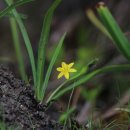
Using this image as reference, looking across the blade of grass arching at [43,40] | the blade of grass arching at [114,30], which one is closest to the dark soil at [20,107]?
the blade of grass arching at [43,40]

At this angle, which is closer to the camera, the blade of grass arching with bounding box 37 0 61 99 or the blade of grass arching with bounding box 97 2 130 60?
the blade of grass arching with bounding box 37 0 61 99

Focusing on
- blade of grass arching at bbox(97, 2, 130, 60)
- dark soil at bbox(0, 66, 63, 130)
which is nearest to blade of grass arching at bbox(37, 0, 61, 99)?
dark soil at bbox(0, 66, 63, 130)

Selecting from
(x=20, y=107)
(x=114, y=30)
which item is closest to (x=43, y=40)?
(x=114, y=30)

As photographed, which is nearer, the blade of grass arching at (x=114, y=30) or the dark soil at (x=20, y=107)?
the dark soil at (x=20, y=107)

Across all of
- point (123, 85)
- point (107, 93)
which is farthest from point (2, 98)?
point (107, 93)

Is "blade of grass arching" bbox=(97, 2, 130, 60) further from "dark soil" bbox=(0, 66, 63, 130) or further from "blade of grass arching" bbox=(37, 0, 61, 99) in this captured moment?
"dark soil" bbox=(0, 66, 63, 130)

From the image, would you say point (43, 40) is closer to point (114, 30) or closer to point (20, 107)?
point (114, 30)

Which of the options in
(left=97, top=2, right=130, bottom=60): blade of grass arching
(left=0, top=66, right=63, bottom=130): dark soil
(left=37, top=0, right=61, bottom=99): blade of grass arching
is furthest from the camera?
(left=97, top=2, right=130, bottom=60): blade of grass arching

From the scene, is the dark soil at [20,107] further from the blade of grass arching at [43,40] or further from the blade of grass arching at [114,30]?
the blade of grass arching at [114,30]
